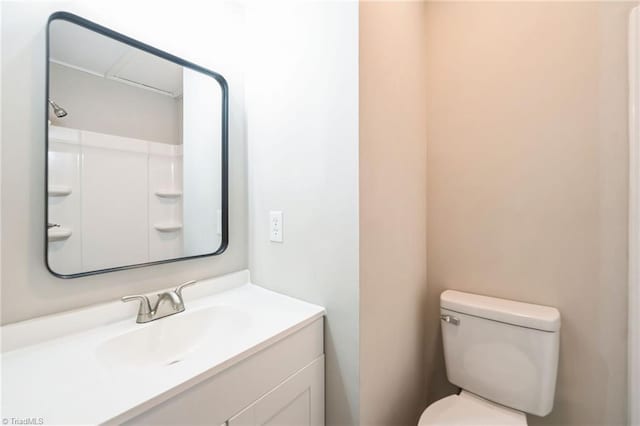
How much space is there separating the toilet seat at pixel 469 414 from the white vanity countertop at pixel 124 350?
0.64 metres

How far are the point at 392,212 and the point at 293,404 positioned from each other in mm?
778

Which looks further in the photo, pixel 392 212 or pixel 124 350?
pixel 392 212

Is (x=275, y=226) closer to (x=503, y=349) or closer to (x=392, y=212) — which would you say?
(x=392, y=212)

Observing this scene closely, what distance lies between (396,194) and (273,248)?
1.94 feet

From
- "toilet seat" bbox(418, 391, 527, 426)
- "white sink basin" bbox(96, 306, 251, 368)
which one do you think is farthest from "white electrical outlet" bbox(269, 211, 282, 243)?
"toilet seat" bbox(418, 391, 527, 426)

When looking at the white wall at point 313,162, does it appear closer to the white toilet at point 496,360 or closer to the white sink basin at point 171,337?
the white sink basin at point 171,337

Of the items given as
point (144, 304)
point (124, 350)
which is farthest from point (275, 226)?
point (124, 350)

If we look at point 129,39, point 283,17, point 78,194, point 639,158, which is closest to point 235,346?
point 78,194

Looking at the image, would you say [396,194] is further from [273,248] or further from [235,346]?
[235,346]

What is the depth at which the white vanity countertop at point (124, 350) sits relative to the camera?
0.55 metres

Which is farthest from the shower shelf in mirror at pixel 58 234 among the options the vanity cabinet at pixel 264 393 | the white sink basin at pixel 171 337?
the vanity cabinet at pixel 264 393

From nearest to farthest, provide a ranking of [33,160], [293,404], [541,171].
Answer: [33,160]
[293,404]
[541,171]

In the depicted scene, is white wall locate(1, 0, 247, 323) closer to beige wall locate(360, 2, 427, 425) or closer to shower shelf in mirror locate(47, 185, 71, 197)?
shower shelf in mirror locate(47, 185, 71, 197)

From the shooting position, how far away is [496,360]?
1.11m
